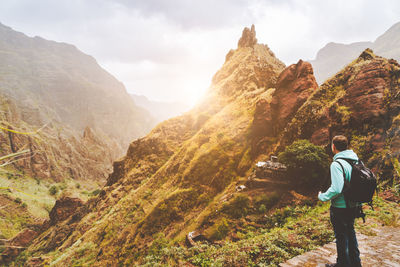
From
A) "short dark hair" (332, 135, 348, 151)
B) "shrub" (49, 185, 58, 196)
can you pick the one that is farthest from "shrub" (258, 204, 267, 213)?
"shrub" (49, 185, 58, 196)

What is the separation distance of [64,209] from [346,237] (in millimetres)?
48454

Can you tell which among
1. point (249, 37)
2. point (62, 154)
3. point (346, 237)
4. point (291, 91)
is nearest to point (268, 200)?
point (346, 237)

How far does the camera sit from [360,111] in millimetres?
12586

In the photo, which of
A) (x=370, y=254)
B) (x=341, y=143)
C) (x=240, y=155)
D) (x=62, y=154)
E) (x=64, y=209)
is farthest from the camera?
(x=62, y=154)

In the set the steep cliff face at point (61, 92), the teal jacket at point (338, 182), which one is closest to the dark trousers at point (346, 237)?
the teal jacket at point (338, 182)

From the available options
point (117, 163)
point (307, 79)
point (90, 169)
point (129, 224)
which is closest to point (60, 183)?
point (90, 169)

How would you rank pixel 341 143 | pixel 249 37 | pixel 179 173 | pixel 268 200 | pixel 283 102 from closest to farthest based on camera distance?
1. pixel 341 143
2. pixel 268 200
3. pixel 283 102
4. pixel 179 173
5. pixel 249 37

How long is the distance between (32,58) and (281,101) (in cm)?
23769

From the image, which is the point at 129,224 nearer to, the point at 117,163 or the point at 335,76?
the point at 117,163

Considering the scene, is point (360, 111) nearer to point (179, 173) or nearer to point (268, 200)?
point (268, 200)

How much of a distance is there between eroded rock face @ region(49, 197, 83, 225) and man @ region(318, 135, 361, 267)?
152 feet

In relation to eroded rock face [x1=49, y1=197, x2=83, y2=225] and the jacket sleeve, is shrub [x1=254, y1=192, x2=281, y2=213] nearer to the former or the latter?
the jacket sleeve

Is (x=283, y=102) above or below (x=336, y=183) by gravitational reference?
above

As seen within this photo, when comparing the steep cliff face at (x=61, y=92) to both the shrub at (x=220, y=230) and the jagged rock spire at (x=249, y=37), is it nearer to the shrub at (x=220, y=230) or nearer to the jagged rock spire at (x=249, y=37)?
the jagged rock spire at (x=249, y=37)
